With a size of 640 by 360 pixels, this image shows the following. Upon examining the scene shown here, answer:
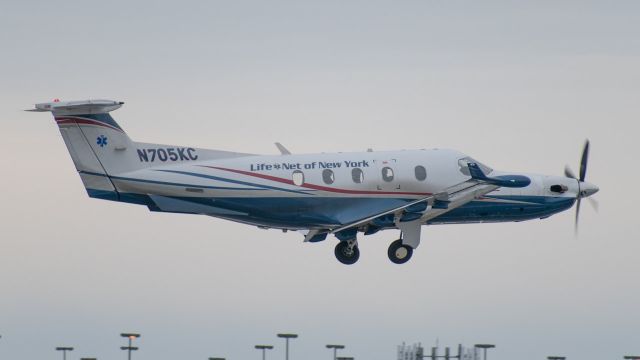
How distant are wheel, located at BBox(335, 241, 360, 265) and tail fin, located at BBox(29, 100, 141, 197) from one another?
378 inches

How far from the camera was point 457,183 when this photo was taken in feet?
193

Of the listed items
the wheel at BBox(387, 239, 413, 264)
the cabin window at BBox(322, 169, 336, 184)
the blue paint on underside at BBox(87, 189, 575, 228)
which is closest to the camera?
the blue paint on underside at BBox(87, 189, 575, 228)

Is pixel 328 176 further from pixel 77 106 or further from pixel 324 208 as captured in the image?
pixel 77 106

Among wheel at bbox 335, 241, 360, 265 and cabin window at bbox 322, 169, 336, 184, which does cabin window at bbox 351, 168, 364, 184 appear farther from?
wheel at bbox 335, 241, 360, 265

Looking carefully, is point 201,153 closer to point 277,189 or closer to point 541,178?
point 277,189

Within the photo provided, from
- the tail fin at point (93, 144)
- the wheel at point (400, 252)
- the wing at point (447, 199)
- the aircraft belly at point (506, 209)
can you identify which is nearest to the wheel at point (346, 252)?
the wheel at point (400, 252)

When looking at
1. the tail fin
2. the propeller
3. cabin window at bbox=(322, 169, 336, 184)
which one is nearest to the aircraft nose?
the propeller

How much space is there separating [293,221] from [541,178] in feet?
35.8

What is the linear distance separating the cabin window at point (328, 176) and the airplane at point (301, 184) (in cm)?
5

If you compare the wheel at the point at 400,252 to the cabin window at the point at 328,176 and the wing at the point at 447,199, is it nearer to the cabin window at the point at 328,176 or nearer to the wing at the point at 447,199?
the wing at the point at 447,199

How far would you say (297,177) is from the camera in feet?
189

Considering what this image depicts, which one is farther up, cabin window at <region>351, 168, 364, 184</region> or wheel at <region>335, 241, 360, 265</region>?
cabin window at <region>351, 168, 364, 184</region>

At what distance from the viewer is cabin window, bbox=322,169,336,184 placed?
190ft

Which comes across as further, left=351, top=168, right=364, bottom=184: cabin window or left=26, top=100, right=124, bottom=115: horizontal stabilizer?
left=351, top=168, right=364, bottom=184: cabin window
